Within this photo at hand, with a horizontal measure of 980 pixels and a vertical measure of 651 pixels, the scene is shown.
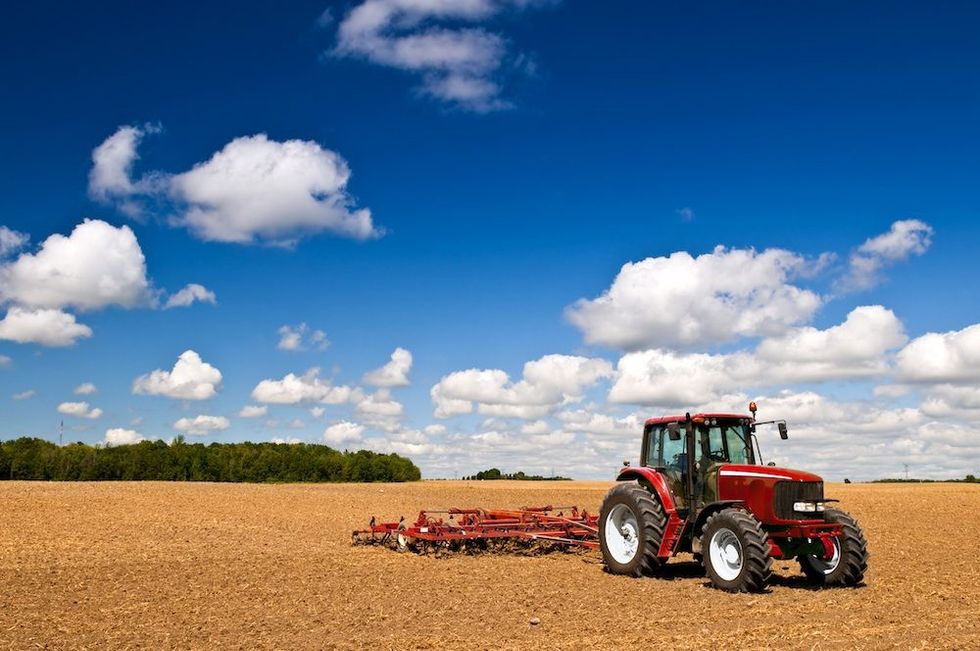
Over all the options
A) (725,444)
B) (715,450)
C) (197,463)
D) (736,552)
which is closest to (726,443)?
(725,444)

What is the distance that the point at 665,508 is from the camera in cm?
1513

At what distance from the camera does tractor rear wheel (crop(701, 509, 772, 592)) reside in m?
12.9

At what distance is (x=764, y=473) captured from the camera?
1422cm

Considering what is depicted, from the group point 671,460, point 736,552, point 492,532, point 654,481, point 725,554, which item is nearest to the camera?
point 736,552

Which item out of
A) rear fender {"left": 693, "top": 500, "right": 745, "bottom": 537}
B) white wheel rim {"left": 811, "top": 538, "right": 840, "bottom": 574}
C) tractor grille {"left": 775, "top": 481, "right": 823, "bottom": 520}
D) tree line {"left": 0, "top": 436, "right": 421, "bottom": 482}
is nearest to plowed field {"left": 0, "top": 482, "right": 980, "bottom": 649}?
white wheel rim {"left": 811, "top": 538, "right": 840, "bottom": 574}

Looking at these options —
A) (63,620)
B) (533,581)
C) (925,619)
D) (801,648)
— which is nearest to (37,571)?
(63,620)

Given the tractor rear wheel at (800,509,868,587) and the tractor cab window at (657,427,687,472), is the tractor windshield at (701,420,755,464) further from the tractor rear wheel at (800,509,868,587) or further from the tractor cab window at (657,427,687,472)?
the tractor rear wheel at (800,509,868,587)

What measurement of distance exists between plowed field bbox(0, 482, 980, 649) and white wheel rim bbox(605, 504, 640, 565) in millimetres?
596

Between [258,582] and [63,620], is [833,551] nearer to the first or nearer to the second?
[258,582]

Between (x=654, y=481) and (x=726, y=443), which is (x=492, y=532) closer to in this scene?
(x=654, y=481)

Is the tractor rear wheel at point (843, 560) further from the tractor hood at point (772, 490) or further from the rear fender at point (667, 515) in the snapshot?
the rear fender at point (667, 515)

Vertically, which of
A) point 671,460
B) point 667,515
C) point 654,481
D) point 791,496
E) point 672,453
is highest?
point 672,453

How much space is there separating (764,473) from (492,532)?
6.94 metres

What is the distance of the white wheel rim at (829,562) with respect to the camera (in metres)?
14.2
